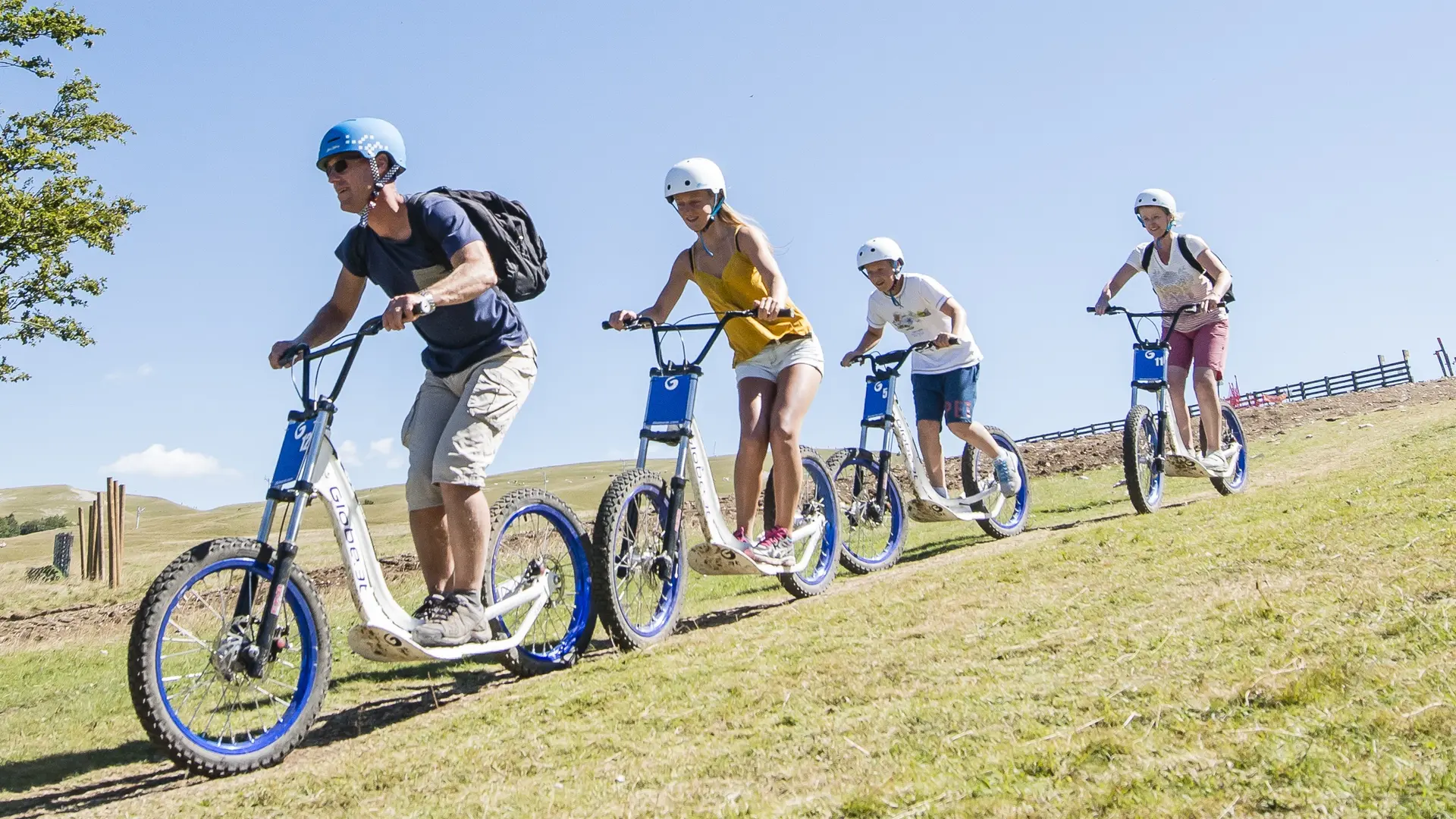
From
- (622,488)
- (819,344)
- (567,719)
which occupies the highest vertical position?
(819,344)

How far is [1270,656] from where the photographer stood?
351cm

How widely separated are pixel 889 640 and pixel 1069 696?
1.42m

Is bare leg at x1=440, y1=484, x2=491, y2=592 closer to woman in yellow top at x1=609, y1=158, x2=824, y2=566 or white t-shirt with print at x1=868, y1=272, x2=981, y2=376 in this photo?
woman in yellow top at x1=609, y1=158, x2=824, y2=566

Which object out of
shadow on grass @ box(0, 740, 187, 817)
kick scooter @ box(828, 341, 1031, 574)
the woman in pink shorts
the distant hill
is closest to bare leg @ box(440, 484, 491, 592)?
shadow on grass @ box(0, 740, 187, 817)

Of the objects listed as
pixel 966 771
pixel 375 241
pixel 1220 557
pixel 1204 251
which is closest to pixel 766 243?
pixel 375 241

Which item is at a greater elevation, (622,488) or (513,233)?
(513,233)

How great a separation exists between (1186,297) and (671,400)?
5651mm

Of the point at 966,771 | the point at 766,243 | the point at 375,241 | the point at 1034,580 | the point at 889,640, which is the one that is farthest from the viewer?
the point at 766,243

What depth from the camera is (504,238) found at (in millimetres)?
5207

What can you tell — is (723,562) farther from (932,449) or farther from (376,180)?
(932,449)

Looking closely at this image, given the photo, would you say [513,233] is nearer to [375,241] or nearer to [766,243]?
[375,241]

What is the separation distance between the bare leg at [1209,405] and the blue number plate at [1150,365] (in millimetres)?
308

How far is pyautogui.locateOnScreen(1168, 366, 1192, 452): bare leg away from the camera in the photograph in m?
10.3

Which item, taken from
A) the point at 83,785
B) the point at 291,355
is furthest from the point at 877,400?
the point at 83,785
